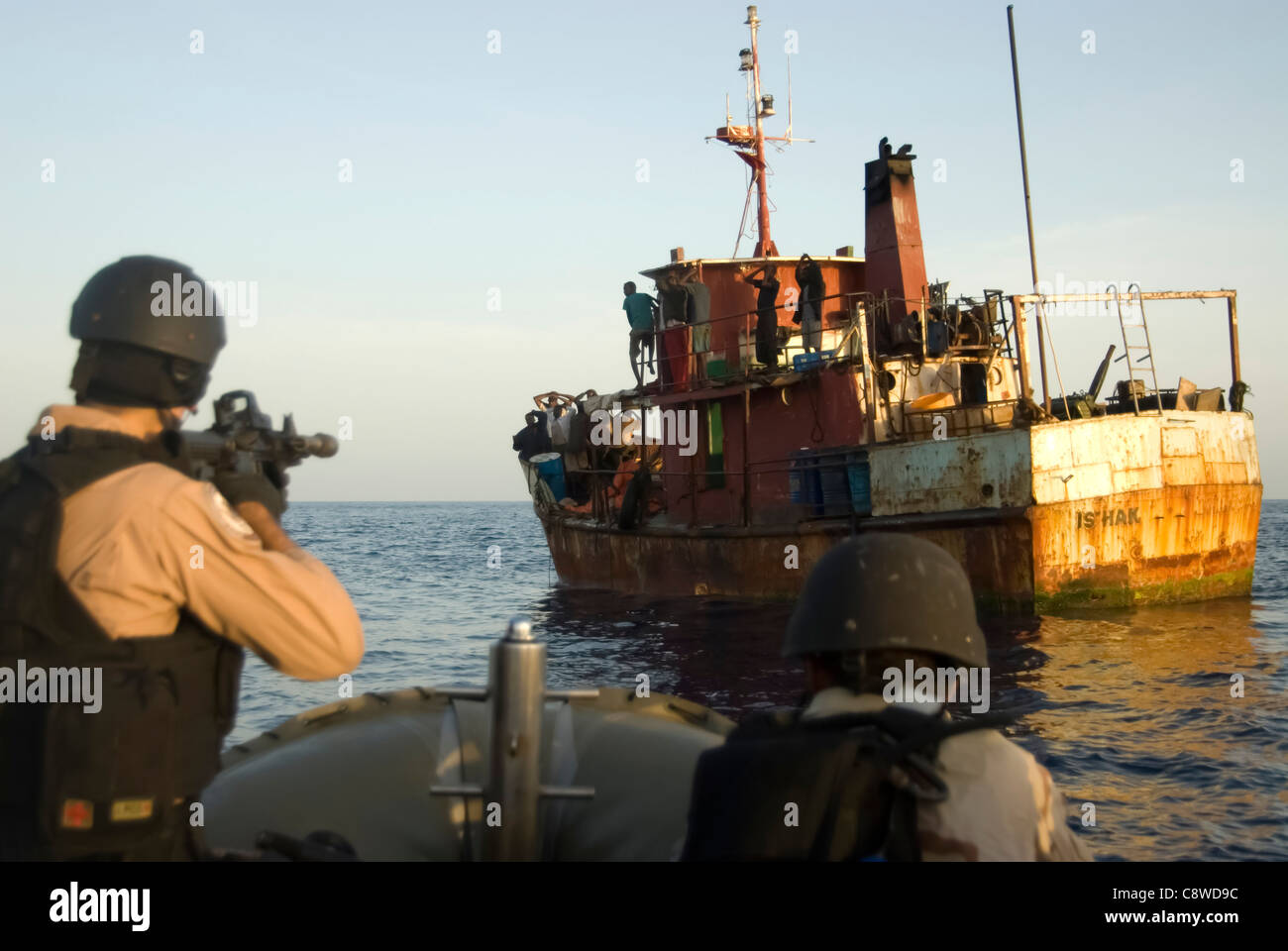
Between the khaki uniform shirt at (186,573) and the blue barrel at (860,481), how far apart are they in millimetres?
13725

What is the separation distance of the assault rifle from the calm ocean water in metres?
3.42

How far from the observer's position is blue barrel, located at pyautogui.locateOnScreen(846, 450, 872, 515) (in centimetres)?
1570

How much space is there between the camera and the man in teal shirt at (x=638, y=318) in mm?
20891

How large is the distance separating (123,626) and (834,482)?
1439 cm

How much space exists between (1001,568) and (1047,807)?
12.8 m

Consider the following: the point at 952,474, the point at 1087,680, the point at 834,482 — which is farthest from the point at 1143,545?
the point at 1087,680

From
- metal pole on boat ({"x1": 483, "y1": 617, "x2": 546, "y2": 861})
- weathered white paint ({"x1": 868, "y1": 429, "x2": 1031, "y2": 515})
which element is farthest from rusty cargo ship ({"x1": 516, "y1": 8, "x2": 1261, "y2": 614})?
metal pole on boat ({"x1": 483, "y1": 617, "x2": 546, "y2": 861})

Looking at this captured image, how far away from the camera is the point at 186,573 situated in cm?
232

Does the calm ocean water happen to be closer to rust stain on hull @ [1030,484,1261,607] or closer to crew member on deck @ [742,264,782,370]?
rust stain on hull @ [1030,484,1261,607]

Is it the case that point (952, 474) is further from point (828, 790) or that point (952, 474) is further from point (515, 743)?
point (828, 790)

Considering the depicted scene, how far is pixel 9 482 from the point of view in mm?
2307

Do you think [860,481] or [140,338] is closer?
[140,338]

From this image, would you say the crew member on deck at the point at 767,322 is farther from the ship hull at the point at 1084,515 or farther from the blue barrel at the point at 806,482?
the ship hull at the point at 1084,515
